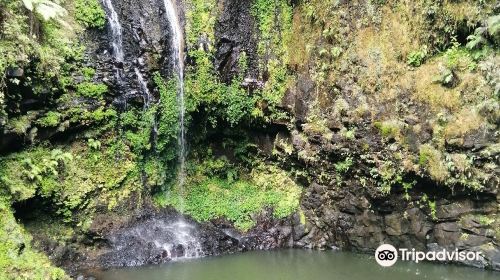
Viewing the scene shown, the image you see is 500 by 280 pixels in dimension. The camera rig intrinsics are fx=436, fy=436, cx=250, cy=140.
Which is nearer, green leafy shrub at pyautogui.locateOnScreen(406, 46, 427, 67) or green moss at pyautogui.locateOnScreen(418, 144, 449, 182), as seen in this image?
green moss at pyautogui.locateOnScreen(418, 144, 449, 182)

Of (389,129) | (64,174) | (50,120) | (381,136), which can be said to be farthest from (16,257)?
(389,129)

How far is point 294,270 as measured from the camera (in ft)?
29.5

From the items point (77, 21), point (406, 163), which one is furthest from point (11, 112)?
point (406, 163)

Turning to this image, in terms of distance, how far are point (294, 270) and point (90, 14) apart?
7.27 meters

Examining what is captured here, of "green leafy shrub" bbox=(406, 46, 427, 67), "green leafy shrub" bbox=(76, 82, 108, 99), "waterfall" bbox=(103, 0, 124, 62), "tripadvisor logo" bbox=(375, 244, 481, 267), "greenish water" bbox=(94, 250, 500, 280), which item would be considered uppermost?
"waterfall" bbox=(103, 0, 124, 62)

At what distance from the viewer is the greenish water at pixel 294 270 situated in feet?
27.8

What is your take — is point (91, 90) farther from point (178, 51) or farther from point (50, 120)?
point (178, 51)

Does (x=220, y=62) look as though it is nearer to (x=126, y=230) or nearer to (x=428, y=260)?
(x=126, y=230)

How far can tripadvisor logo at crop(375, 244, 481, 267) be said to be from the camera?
28.2 feet

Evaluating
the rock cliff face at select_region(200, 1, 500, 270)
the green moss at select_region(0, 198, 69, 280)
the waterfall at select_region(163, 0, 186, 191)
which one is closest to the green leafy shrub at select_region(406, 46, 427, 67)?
the rock cliff face at select_region(200, 1, 500, 270)

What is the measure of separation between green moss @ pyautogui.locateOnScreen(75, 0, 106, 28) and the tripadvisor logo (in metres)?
8.09

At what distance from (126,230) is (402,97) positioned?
264 inches

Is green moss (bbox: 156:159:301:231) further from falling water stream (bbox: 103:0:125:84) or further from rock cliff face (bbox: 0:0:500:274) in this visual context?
falling water stream (bbox: 103:0:125:84)

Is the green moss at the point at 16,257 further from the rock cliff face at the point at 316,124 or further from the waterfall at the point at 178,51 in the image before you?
the waterfall at the point at 178,51
